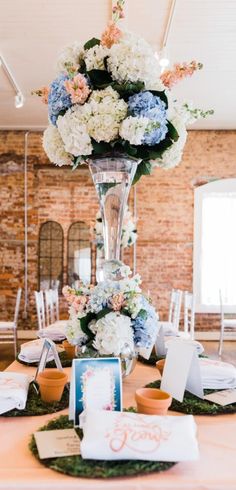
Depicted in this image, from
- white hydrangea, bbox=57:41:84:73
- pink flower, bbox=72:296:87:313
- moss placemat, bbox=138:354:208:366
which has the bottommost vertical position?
Result: moss placemat, bbox=138:354:208:366

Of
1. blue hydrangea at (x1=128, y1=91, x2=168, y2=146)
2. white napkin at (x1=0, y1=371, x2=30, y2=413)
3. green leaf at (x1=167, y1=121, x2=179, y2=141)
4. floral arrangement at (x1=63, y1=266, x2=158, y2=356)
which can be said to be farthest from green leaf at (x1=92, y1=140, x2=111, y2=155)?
white napkin at (x1=0, y1=371, x2=30, y2=413)

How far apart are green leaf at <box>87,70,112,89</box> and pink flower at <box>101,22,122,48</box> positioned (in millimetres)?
97

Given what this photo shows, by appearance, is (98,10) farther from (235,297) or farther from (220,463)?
(235,297)

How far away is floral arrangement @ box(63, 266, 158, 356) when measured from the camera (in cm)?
163

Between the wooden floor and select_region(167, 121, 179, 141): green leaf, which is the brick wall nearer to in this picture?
the wooden floor

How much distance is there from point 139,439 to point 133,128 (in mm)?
1001

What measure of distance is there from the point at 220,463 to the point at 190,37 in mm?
4398

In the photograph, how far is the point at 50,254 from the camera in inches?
312

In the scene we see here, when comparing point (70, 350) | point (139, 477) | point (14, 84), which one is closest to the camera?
point (139, 477)

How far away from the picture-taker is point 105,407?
1.36 metres

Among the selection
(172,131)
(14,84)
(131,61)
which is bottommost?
(172,131)

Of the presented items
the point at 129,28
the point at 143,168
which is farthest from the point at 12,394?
the point at 129,28

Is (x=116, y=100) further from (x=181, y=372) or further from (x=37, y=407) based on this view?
(x=37, y=407)

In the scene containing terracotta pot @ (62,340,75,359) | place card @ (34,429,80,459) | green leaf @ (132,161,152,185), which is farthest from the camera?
terracotta pot @ (62,340,75,359)
